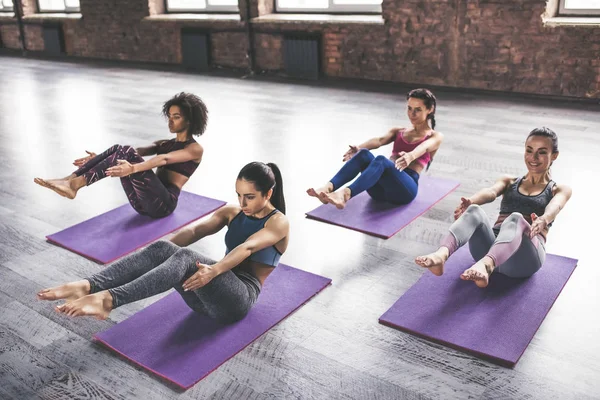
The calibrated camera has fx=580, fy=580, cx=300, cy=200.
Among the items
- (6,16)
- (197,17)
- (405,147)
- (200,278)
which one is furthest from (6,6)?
(200,278)

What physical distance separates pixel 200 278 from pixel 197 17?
25.8ft

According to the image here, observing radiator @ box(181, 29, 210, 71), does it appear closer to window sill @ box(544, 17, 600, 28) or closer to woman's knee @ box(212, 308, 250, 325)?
window sill @ box(544, 17, 600, 28)

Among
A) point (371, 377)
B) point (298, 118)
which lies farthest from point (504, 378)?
point (298, 118)

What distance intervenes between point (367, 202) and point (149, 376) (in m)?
2.09

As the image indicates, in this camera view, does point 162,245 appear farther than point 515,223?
No

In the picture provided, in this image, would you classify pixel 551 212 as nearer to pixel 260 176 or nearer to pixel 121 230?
pixel 260 176

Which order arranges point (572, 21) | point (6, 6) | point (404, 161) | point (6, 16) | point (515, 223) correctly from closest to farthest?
point (515, 223) < point (404, 161) < point (572, 21) < point (6, 16) < point (6, 6)

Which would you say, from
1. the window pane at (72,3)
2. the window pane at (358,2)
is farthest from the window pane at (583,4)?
the window pane at (72,3)

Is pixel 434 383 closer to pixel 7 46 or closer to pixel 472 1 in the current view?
pixel 472 1

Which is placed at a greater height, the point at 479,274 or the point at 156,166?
the point at 156,166

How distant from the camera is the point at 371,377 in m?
2.32

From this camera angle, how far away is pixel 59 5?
11.7 m

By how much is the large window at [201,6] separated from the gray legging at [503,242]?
23.7 feet

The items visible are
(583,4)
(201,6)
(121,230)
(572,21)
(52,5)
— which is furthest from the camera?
(52,5)
